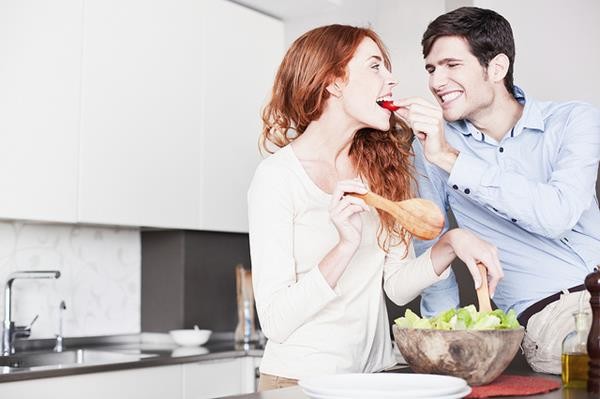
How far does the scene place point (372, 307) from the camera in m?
1.99

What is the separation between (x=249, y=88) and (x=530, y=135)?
76.5 inches

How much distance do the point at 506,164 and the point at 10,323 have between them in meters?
2.03

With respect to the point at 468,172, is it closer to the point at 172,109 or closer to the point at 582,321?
the point at 582,321

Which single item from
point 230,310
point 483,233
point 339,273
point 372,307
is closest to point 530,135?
point 483,233

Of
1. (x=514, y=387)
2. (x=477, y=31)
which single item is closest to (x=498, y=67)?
(x=477, y=31)

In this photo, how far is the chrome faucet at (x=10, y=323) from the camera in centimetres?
315

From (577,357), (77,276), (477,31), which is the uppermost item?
(477,31)

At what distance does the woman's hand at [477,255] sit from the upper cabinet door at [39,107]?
1.77 metres

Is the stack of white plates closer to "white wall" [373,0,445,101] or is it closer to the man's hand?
the man's hand

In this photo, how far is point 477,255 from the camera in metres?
1.68

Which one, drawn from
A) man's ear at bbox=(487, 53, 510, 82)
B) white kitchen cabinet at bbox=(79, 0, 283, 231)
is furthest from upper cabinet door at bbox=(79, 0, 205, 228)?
man's ear at bbox=(487, 53, 510, 82)

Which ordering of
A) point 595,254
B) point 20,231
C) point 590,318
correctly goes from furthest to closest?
point 20,231, point 595,254, point 590,318

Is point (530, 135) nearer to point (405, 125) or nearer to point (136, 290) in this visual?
point (405, 125)

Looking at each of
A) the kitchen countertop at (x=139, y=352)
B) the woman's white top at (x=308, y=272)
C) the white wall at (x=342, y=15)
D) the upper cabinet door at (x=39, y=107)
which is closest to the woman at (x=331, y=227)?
the woman's white top at (x=308, y=272)
